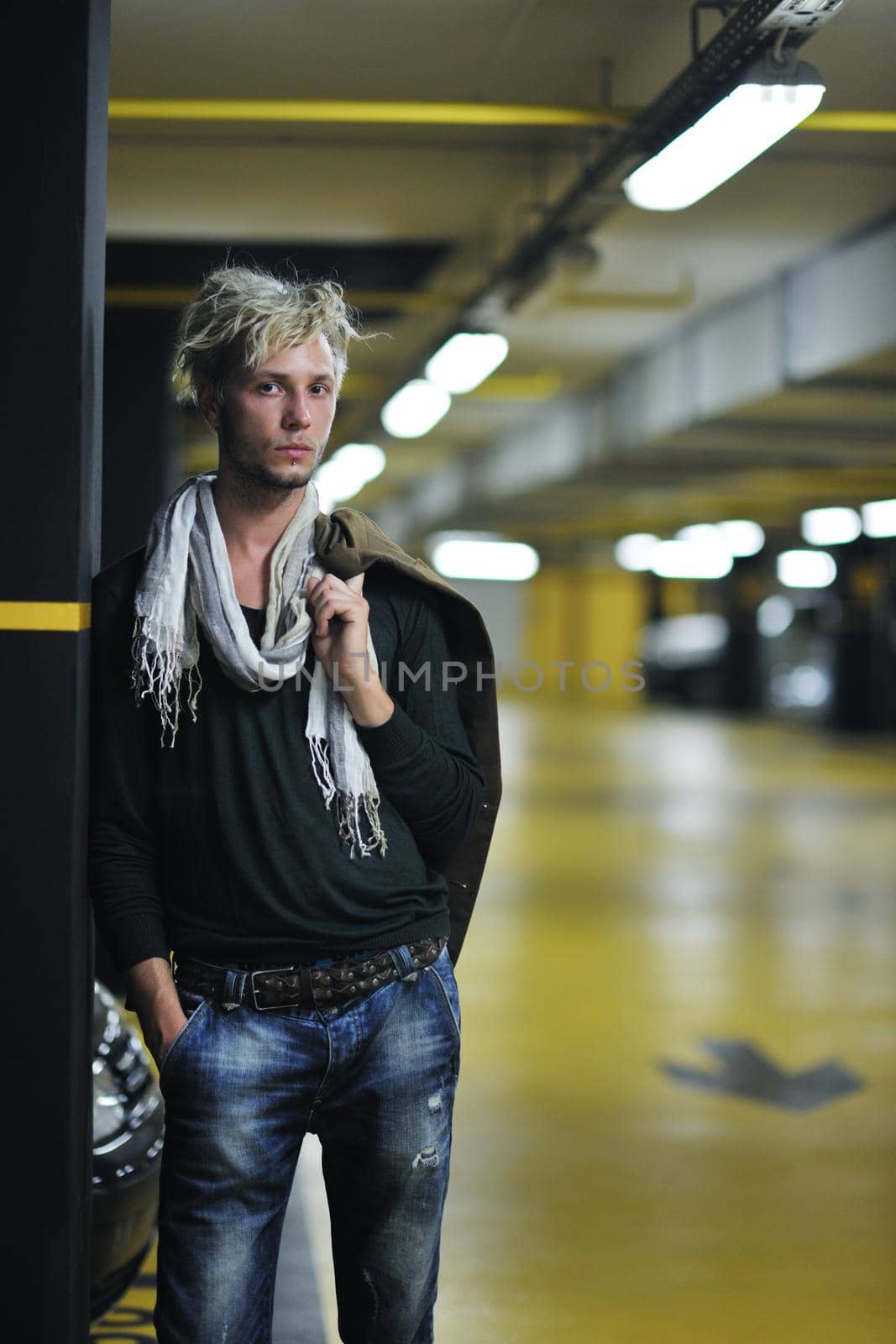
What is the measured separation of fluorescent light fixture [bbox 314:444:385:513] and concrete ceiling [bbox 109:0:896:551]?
0.28 m

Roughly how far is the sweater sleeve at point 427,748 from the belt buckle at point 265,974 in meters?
0.26

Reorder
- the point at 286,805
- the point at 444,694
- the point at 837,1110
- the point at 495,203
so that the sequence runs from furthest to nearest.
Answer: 1. the point at 495,203
2. the point at 837,1110
3. the point at 444,694
4. the point at 286,805

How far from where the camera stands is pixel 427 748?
1949 mm

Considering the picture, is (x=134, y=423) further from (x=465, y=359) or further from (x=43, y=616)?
(x=43, y=616)

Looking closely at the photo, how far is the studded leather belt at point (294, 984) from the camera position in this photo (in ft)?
6.16

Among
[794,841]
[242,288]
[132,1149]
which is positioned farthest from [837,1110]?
[794,841]

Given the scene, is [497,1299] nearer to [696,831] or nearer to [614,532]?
[696,831]

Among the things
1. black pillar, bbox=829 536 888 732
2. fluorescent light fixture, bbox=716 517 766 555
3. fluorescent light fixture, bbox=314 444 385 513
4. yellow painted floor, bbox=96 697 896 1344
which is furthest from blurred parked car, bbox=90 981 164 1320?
fluorescent light fixture, bbox=716 517 766 555

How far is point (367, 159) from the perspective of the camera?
572 centimetres

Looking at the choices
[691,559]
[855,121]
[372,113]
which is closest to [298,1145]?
[372,113]

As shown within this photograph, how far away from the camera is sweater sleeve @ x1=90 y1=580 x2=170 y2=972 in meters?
1.95

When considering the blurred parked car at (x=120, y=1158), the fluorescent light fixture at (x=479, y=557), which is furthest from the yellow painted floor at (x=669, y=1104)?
the fluorescent light fixture at (x=479, y=557)

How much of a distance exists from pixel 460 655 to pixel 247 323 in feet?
1.86

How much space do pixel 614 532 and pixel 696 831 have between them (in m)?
11.5
